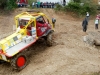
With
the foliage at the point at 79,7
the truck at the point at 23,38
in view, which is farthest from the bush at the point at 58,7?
the truck at the point at 23,38

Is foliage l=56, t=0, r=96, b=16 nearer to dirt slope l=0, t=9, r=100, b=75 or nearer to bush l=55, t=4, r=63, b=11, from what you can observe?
bush l=55, t=4, r=63, b=11

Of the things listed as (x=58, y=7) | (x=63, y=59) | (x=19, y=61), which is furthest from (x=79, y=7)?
(x=19, y=61)

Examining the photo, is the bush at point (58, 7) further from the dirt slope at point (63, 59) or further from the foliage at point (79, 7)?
the dirt slope at point (63, 59)

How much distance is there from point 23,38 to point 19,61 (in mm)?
1315

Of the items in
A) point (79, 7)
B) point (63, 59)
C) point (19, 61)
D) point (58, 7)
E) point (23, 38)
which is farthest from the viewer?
point (58, 7)

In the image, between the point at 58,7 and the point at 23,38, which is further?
the point at 58,7

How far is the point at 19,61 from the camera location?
37.9 feet

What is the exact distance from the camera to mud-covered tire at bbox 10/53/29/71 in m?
11.2

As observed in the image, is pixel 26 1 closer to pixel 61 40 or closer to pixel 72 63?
pixel 61 40

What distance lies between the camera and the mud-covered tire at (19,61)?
11.2m

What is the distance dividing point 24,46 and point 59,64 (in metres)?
2.09

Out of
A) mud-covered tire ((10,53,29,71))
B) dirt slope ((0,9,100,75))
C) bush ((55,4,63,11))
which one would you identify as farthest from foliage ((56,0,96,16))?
mud-covered tire ((10,53,29,71))

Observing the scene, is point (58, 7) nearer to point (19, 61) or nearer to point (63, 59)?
point (63, 59)

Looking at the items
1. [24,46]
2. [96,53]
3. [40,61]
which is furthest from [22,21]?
[96,53]
